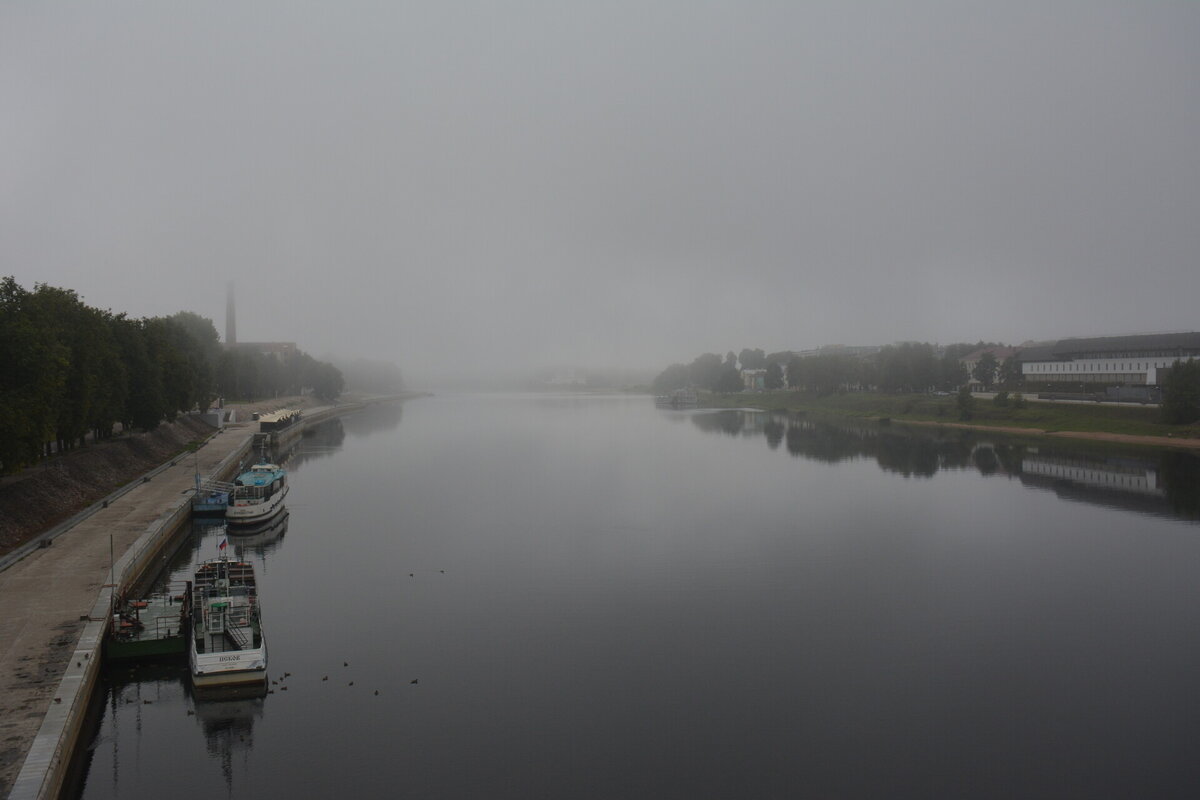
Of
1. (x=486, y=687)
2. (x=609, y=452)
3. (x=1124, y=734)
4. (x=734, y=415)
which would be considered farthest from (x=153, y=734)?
(x=734, y=415)

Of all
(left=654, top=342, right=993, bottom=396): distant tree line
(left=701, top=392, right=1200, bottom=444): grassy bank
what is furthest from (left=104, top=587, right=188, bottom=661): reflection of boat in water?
(left=654, top=342, right=993, bottom=396): distant tree line

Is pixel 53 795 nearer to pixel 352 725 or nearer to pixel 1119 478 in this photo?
pixel 352 725

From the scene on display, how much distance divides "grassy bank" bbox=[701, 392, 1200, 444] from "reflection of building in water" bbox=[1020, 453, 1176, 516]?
960cm

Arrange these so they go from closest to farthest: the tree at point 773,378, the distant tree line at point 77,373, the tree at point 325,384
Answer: the distant tree line at point 77,373
the tree at point 325,384
the tree at point 773,378

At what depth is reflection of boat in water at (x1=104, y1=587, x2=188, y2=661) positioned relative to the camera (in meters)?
13.3

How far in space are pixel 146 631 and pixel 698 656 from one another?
9549mm

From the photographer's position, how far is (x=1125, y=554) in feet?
72.0

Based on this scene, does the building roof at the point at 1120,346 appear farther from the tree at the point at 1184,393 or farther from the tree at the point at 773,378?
the tree at the point at 773,378

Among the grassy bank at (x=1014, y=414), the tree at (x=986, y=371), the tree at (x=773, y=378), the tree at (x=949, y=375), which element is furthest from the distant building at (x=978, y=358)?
the tree at (x=773, y=378)

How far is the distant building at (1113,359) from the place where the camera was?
60562mm

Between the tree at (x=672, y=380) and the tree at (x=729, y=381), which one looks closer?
the tree at (x=729, y=381)

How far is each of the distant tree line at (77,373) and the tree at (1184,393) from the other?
54.7 metres

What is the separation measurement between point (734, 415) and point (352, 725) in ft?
255

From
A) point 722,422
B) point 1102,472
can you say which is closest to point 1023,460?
point 1102,472
